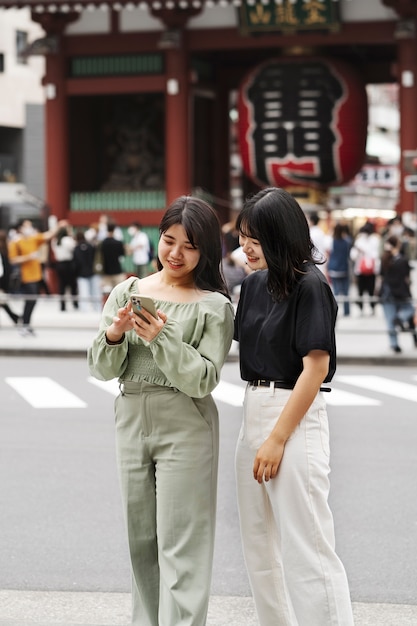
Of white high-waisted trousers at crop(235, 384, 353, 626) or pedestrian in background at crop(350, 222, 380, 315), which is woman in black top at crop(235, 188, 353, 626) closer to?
white high-waisted trousers at crop(235, 384, 353, 626)

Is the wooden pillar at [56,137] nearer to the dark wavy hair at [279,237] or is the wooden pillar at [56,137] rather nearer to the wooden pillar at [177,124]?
the wooden pillar at [177,124]

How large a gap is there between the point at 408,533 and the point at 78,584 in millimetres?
1957

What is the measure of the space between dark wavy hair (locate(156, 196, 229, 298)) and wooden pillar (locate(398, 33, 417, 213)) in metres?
21.9

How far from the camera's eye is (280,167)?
27609 millimetres

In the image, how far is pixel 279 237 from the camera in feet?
13.8

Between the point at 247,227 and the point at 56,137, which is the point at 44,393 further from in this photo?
the point at 56,137

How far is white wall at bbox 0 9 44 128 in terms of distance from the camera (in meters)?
50.9

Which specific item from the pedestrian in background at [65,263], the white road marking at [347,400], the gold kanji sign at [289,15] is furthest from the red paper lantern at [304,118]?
the white road marking at [347,400]

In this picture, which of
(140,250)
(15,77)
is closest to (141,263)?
(140,250)

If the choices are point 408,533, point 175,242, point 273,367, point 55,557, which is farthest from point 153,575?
point 408,533

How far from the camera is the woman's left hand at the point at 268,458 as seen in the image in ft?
13.5

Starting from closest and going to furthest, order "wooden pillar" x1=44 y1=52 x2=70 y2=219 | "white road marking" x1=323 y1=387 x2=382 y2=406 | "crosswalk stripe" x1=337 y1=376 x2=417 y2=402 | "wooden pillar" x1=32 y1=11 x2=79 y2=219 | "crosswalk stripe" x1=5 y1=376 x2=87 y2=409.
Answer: "crosswalk stripe" x1=5 y1=376 x2=87 y2=409 < "white road marking" x1=323 y1=387 x2=382 y2=406 < "crosswalk stripe" x1=337 y1=376 x2=417 y2=402 < "wooden pillar" x1=32 y1=11 x2=79 y2=219 < "wooden pillar" x1=44 y1=52 x2=70 y2=219

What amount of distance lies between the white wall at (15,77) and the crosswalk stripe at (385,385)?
39.1 m

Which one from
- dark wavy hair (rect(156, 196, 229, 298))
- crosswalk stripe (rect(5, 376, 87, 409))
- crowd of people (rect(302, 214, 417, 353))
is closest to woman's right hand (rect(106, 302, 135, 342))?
dark wavy hair (rect(156, 196, 229, 298))
